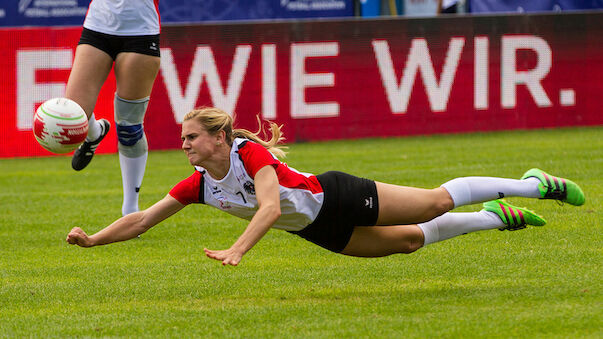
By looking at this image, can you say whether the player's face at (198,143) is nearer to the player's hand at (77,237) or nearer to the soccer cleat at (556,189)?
the player's hand at (77,237)

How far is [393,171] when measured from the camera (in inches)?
455

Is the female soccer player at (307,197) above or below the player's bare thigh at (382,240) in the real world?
above

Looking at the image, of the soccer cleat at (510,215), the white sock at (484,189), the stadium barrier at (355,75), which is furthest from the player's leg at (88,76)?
the stadium barrier at (355,75)

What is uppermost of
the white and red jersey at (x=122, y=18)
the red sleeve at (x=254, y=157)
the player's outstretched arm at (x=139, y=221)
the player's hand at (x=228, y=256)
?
the white and red jersey at (x=122, y=18)

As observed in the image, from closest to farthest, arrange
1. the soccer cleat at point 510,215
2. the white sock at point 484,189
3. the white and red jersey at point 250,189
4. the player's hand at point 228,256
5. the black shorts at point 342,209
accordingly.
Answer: the player's hand at point 228,256
the white and red jersey at point 250,189
the black shorts at point 342,209
the white sock at point 484,189
the soccer cleat at point 510,215

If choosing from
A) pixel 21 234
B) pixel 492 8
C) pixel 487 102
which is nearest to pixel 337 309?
pixel 21 234

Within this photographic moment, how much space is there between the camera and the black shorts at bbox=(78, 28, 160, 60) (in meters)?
7.81

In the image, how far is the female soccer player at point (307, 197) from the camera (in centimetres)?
562

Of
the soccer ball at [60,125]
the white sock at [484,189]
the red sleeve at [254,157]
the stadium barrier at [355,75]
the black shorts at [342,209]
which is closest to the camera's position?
the red sleeve at [254,157]

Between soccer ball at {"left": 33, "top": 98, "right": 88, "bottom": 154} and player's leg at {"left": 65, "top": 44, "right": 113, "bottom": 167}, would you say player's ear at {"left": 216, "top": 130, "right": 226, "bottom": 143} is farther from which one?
player's leg at {"left": 65, "top": 44, "right": 113, "bottom": 167}

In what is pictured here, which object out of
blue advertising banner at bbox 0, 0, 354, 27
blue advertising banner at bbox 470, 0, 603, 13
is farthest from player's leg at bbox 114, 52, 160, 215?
blue advertising banner at bbox 470, 0, 603, 13

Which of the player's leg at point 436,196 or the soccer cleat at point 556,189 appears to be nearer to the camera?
the player's leg at point 436,196

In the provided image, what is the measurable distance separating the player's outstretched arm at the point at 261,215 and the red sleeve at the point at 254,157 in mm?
47

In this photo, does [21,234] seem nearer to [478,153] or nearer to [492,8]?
[478,153]
